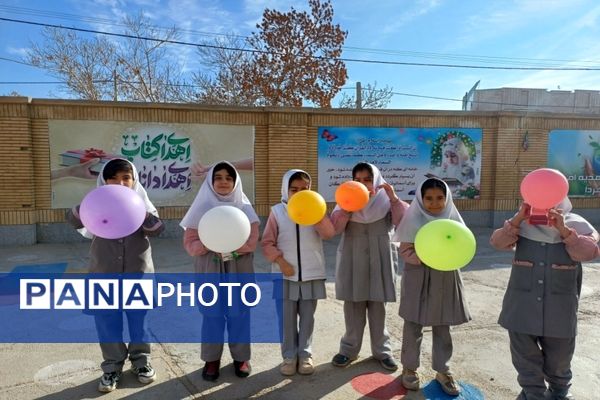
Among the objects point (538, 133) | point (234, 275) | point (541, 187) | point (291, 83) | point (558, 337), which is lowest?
point (558, 337)

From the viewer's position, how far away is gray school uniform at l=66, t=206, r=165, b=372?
8.69ft

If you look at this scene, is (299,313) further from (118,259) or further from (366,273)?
(118,259)

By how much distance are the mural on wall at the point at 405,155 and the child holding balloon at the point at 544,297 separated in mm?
6254

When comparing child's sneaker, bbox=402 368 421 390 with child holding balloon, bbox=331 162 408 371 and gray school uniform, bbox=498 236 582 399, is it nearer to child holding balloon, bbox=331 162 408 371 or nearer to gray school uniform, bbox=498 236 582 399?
child holding balloon, bbox=331 162 408 371

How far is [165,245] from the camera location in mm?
7574

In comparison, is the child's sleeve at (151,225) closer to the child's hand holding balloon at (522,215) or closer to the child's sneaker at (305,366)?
the child's sneaker at (305,366)

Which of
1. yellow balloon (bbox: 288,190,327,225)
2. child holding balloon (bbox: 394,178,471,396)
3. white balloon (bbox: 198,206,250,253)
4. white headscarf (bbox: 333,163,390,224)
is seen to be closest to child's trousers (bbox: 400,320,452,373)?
child holding balloon (bbox: 394,178,471,396)

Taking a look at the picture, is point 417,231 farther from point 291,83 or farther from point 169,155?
point 291,83

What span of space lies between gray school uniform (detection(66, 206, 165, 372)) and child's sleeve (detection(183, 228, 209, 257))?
18 cm

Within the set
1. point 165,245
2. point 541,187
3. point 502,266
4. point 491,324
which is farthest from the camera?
point 165,245

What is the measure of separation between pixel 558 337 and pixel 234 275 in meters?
1.95

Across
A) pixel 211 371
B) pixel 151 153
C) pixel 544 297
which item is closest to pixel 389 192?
pixel 544 297

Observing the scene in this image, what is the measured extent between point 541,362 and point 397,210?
1.24m

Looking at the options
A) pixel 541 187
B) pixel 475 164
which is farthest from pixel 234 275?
pixel 475 164
